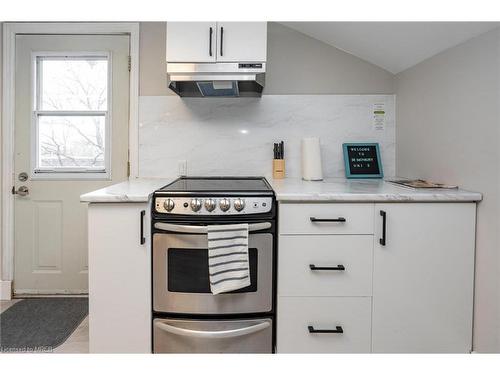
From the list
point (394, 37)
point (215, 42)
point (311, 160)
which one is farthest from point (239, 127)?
point (394, 37)

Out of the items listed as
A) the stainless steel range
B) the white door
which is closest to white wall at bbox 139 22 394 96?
the white door

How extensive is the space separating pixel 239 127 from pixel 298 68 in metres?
0.56

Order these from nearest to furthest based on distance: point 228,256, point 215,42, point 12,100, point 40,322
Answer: point 228,256 → point 215,42 → point 40,322 → point 12,100

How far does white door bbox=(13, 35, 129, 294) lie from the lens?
8.51 feet

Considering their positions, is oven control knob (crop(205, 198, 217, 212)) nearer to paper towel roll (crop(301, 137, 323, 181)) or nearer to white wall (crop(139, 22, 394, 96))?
paper towel roll (crop(301, 137, 323, 181))

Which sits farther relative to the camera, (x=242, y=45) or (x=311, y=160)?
(x=311, y=160)

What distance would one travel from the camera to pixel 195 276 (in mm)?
1680

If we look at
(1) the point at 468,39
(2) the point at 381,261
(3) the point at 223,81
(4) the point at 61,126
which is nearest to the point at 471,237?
(2) the point at 381,261

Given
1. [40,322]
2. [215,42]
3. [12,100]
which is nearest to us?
[215,42]

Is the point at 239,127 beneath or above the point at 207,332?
above

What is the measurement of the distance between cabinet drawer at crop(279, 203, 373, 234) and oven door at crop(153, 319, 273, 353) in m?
0.47

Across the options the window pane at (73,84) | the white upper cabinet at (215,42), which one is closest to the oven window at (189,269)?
the white upper cabinet at (215,42)

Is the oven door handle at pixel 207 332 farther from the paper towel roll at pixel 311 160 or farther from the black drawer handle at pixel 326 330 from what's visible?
the paper towel roll at pixel 311 160

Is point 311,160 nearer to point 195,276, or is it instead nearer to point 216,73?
point 216,73
